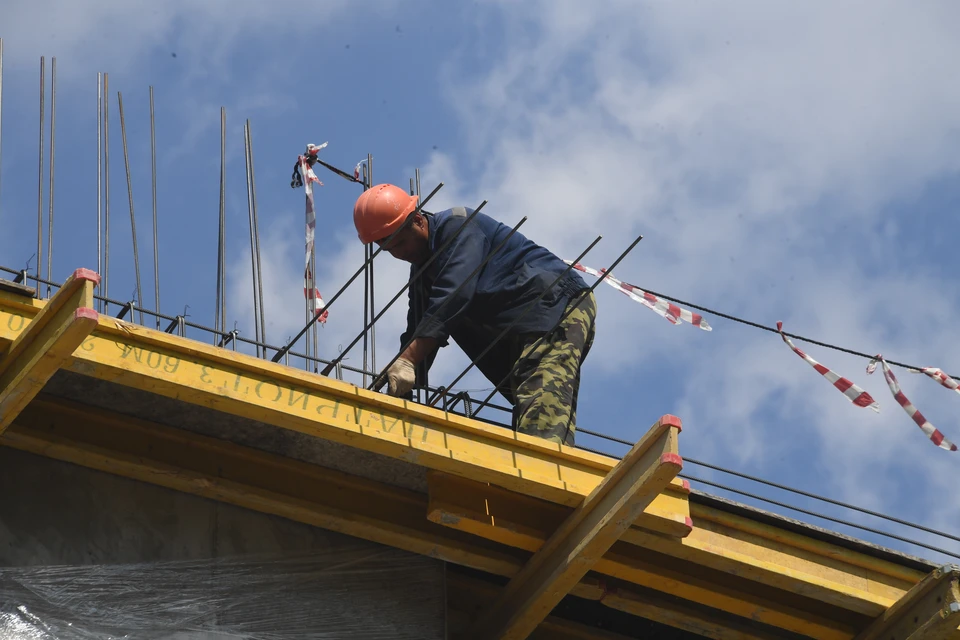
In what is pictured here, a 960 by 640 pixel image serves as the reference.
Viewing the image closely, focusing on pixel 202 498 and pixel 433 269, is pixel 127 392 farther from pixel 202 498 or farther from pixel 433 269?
pixel 433 269

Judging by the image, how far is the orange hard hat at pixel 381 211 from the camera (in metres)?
9.77

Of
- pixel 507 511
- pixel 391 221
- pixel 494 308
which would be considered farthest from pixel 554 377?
pixel 391 221

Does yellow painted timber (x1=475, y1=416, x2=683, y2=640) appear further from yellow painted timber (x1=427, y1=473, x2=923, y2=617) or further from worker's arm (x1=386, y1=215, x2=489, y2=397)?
worker's arm (x1=386, y1=215, x2=489, y2=397)

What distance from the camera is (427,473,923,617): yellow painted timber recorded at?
25.4ft

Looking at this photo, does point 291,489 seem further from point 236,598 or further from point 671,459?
point 671,459

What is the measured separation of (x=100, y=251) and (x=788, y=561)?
17.2 ft

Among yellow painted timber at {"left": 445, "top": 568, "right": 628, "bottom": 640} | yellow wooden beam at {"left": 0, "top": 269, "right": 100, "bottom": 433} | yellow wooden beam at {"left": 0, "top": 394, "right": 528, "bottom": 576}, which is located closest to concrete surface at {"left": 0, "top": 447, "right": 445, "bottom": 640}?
yellow wooden beam at {"left": 0, "top": 394, "right": 528, "bottom": 576}

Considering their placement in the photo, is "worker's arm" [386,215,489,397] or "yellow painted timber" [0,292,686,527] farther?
"worker's arm" [386,215,489,397]

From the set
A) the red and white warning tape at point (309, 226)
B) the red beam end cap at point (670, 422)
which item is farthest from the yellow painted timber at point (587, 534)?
the red and white warning tape at point (309, 226)

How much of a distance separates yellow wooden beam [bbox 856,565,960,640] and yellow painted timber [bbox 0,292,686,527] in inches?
59.8

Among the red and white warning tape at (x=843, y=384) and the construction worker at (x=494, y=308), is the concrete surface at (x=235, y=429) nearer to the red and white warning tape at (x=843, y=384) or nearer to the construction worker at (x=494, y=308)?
the construction worker at (x=494, y=308)

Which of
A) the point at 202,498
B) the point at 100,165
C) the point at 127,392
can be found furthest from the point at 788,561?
the point at 100,165

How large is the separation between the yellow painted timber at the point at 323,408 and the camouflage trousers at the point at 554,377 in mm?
697

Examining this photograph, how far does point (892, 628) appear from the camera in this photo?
825cm
